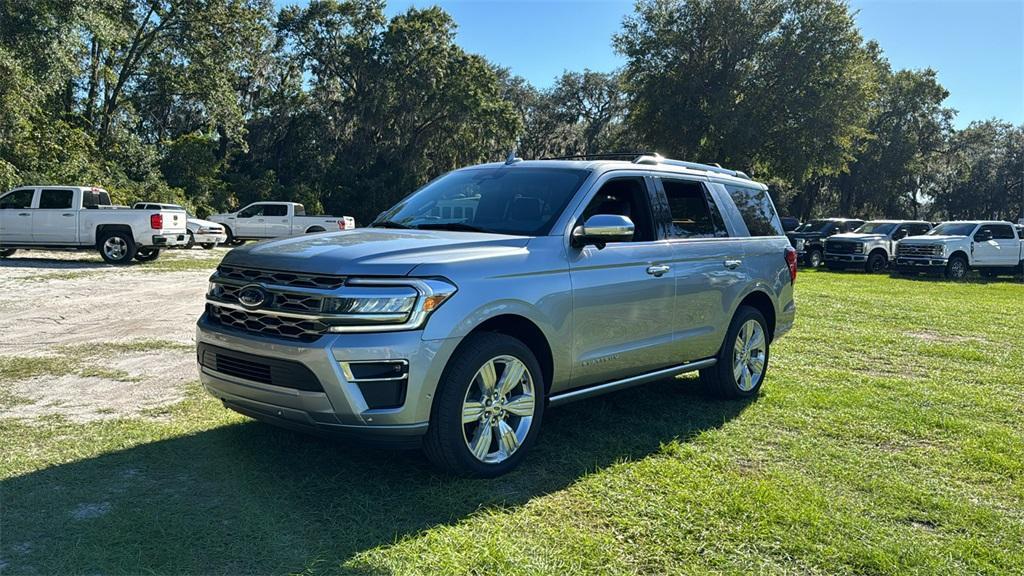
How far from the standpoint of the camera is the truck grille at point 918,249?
2322 cm

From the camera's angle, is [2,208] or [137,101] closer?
[2,208]

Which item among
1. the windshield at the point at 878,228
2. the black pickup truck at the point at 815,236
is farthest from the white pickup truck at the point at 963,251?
the black pickup truck at the point at 815,236

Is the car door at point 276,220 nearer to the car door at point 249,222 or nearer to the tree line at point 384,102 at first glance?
the car door at point 249,222

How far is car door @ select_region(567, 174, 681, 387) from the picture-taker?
4.84 m

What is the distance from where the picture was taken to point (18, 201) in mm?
18734

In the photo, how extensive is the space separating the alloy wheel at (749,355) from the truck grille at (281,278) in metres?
3.69

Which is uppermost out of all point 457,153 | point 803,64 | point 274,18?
point 274,18

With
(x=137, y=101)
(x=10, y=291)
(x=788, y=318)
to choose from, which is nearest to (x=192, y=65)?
(x=137, y=101)

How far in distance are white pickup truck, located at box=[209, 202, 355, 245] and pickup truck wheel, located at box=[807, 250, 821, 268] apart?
57.0 ft

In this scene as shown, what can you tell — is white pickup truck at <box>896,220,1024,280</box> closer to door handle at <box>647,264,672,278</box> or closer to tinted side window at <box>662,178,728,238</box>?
tinted side window at <box>662,178,728,238</box>

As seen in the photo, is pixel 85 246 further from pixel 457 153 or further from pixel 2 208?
pixel 457 153

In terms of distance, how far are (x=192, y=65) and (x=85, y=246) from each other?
1961 cm

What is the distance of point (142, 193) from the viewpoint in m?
32.4

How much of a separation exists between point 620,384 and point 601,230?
1183mm
